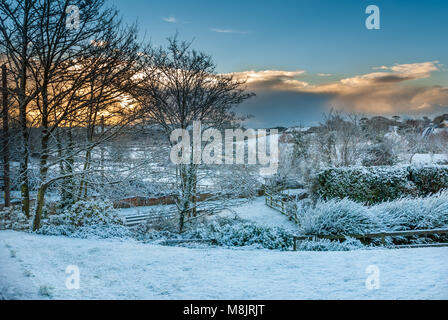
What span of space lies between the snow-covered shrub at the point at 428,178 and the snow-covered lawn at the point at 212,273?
9018 mm

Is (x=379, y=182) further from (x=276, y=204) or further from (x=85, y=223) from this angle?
(x=85, y=223)

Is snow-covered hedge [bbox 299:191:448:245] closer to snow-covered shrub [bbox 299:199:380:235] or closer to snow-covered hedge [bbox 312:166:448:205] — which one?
snow-covered shrub [bbox 299:199:380:235]

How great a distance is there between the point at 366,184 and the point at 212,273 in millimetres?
11344

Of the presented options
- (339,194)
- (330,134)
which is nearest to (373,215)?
(339,194)

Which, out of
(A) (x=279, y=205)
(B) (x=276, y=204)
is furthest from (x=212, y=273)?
(B) (x=276, y=204)

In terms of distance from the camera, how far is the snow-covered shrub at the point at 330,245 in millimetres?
8641

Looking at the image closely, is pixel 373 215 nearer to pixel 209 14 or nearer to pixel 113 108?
pixel 209 14

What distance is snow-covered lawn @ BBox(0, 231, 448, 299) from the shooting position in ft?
13.5

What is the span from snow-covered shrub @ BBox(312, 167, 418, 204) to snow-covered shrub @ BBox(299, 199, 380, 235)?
4.37 m

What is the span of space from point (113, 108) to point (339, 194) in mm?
10198

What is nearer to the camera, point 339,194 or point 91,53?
point 91,53

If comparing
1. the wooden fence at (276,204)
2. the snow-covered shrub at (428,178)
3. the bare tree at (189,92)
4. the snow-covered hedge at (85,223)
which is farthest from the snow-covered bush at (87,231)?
the snow-covered shrub at (428,178)

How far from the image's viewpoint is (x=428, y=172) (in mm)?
14727

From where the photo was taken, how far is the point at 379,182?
14.4 meters
